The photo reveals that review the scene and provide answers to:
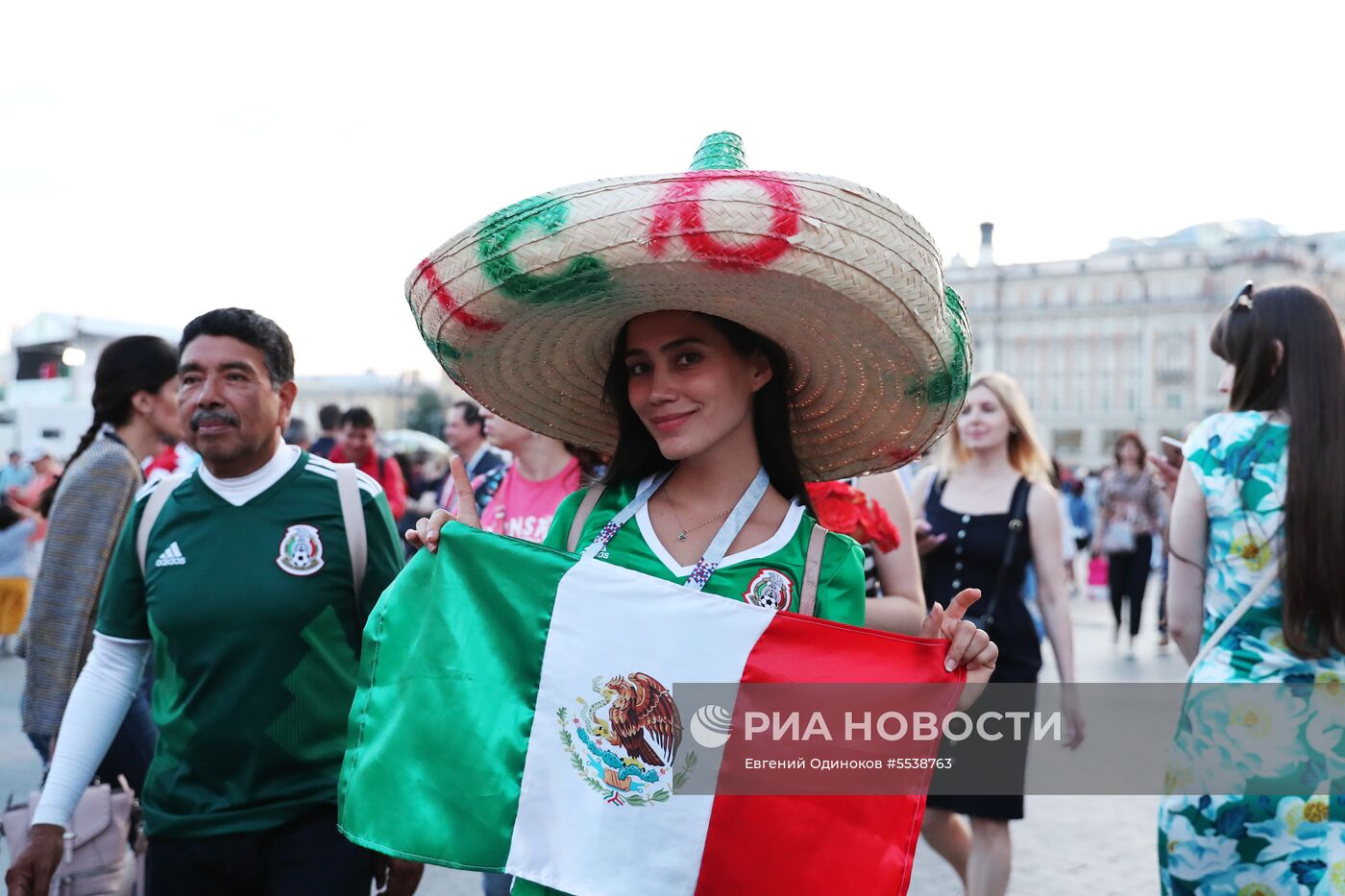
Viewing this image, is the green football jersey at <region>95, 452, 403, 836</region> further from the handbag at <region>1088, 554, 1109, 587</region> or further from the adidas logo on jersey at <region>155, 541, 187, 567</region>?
the handbag at <region>1088, 554, 1109, 587</region>

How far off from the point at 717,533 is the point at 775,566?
5.5 inches

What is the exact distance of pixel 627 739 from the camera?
202 centimetres

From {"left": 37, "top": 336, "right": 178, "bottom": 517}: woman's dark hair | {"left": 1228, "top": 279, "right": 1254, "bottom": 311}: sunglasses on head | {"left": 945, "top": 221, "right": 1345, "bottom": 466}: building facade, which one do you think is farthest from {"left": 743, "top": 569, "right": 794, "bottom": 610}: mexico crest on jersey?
{"left": 945, "top": 221, "right": 1345, "bottom": 466}: building facade

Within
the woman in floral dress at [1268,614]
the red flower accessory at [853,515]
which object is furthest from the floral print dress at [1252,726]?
the red flower accessory at [853,515]

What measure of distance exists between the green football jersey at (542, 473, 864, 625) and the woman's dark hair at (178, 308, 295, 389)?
1165mm

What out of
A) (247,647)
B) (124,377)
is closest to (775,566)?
(247,647)

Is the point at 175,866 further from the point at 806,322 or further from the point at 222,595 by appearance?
the point at 806,322

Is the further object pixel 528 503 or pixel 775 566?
pixel 528 503

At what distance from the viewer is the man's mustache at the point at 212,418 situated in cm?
280

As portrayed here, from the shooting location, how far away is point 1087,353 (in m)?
85.4

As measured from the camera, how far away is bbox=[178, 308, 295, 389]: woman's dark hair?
2.91 metres

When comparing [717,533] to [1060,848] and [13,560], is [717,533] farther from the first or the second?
[13,560]

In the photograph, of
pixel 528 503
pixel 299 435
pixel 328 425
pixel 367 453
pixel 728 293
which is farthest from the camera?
pixel 328 425

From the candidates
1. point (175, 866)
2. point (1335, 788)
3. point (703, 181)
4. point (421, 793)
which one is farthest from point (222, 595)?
point (1335, 788)
